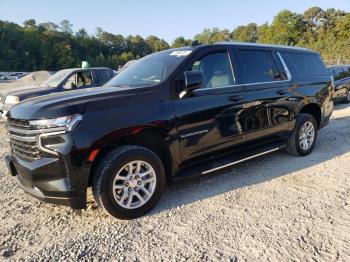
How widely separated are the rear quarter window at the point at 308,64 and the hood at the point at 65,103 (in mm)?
3170

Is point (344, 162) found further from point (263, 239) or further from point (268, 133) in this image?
point (263, 239)

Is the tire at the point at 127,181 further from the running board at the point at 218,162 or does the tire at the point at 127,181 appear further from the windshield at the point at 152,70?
the windshield at the point at 152,70

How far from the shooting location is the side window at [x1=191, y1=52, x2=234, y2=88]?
422 cm

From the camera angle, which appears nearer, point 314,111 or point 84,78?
point 314,111

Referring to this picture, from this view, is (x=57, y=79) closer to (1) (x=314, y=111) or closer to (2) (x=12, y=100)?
(2) (x=12, y=100)

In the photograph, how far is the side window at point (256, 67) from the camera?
4.66 metres

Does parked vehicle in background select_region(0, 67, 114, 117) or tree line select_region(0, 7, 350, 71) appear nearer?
parked vehicle in background select_region(0, 67, 114, 117)

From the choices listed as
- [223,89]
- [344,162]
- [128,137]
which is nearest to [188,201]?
[128,137]

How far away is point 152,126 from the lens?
3.62m

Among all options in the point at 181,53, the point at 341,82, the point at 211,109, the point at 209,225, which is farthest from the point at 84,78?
the point at 341,82

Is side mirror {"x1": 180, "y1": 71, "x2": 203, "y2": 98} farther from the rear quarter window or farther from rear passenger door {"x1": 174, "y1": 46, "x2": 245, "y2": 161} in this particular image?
the rear quarter window

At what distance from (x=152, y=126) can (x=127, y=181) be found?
0.66 meters

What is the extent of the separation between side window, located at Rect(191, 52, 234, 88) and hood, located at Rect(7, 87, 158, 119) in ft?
2.84

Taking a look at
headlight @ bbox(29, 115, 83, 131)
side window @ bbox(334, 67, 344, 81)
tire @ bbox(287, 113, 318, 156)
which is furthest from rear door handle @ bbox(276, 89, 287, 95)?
side window @ bbox(334, 67, 344, 81)
